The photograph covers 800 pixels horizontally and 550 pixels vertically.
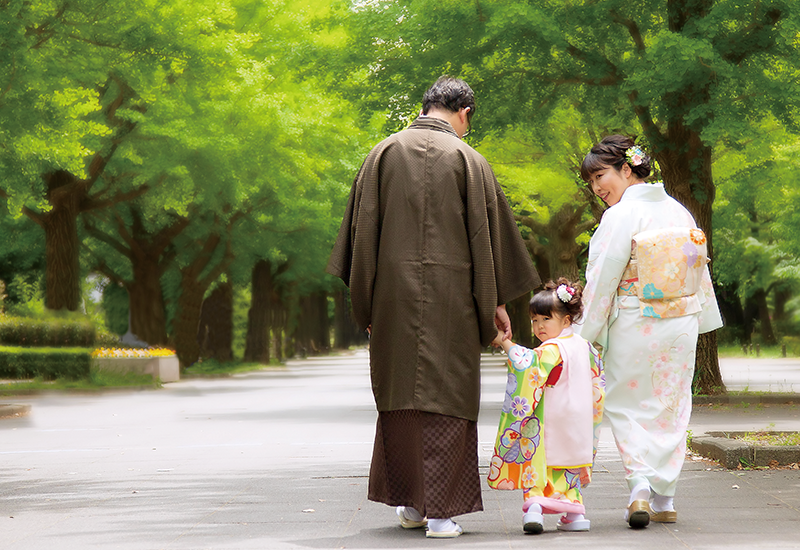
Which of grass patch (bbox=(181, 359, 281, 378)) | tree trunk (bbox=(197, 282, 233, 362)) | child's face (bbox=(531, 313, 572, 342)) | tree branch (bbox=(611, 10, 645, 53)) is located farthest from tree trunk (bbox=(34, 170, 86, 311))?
child's face (bbox=(531, 313, 572, 342))

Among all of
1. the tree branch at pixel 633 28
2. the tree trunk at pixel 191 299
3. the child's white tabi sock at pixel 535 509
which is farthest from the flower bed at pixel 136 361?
the child's white tabi sock at pixel 535 509

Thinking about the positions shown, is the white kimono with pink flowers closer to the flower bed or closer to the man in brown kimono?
the man in brown kimono

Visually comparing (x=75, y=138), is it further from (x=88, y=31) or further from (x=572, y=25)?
(x=572, y=25)

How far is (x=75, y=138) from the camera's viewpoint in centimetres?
1761

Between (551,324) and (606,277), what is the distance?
417mm

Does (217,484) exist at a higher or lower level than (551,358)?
lower

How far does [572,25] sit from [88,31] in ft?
26.7

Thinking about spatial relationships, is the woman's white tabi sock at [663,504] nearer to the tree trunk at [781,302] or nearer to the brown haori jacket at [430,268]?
the brown haori jacket at [430,268]

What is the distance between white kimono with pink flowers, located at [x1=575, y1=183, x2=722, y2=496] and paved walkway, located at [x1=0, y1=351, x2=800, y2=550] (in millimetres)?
545

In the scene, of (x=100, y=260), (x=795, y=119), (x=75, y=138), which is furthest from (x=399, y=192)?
(x=100, y=260)

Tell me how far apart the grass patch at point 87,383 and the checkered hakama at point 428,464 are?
16529 mm

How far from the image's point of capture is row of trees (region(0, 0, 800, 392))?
1369 centimetres

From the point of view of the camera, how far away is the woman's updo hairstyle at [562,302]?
5.25 meters

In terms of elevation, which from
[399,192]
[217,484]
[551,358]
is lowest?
[217,484]
